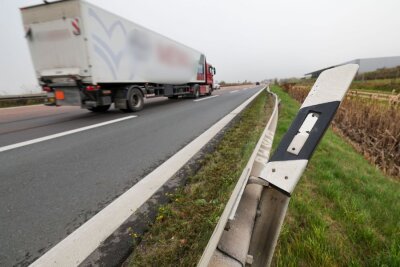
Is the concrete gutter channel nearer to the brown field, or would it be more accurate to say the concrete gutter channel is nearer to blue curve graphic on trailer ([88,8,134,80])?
the brown field

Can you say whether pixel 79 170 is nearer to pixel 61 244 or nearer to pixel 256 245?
pixel 61 244

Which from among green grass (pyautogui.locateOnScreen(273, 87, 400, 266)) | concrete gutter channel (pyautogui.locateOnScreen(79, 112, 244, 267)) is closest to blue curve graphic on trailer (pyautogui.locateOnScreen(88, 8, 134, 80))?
concrete gutter channel (pyautogui.locateOnScreen(79, 112, 244, 267))

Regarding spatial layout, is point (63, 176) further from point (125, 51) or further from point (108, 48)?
point (125, 51)

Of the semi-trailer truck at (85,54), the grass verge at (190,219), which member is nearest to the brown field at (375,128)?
the grass verge at (190,219)

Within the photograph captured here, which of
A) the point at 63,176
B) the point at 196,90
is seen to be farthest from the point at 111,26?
the point at 196,90

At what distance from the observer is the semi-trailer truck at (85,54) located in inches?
256

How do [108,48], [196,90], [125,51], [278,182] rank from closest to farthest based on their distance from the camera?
[278,182]
[108,48]
[125,51]
[196,90]

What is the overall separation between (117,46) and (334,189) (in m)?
7.75

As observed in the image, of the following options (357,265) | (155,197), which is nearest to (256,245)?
(357,265)

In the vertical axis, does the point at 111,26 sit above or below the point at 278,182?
above

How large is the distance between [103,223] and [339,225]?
6.46 feet

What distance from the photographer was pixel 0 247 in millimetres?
1649

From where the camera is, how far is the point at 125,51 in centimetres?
814

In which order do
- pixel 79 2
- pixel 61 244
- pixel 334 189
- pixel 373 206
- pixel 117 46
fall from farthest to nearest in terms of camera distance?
1. pixel 117 46
2. pixel 79 2
3. pixel 334 189
4. pixel 373 206
5. pixel 61 244
